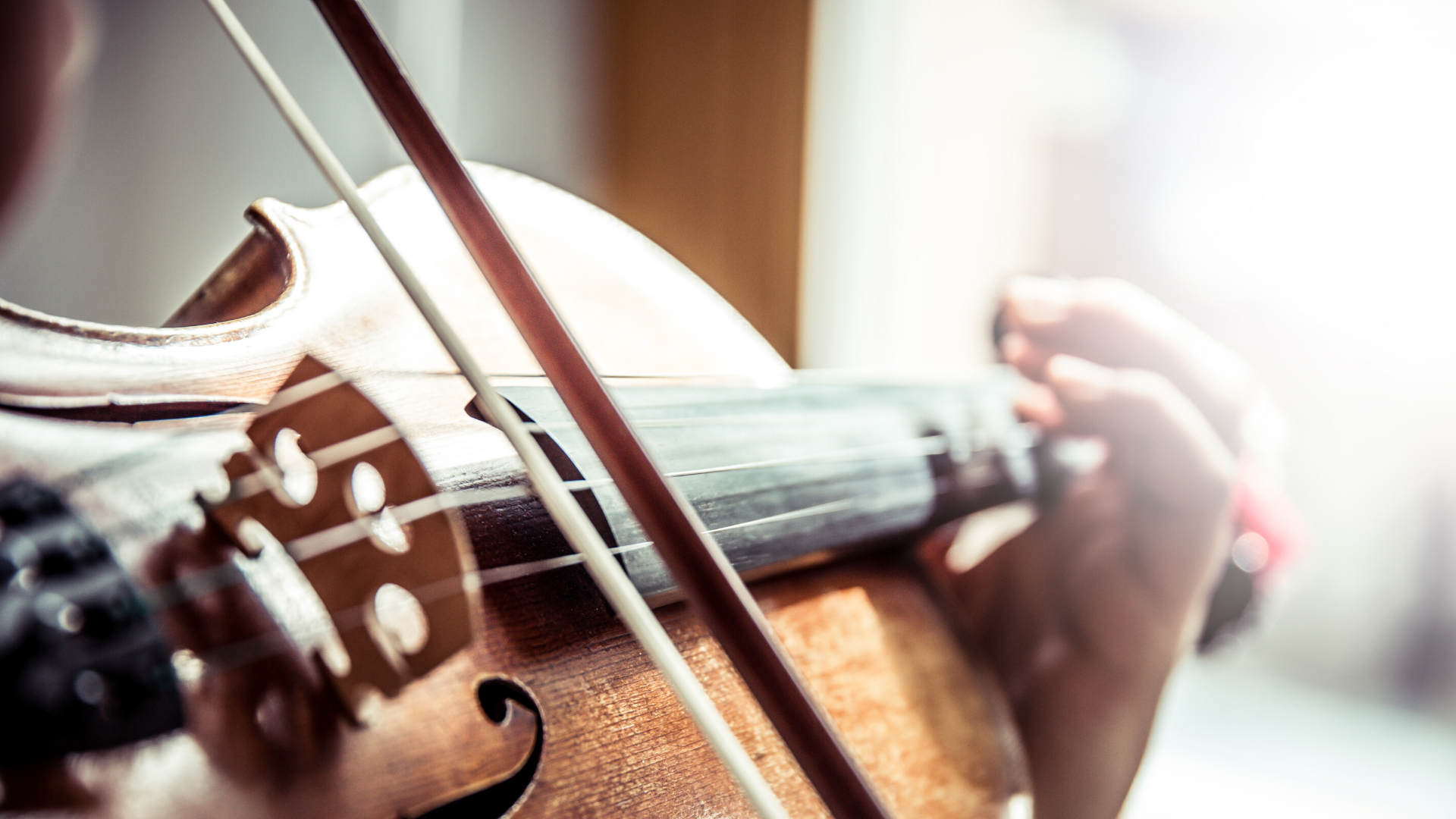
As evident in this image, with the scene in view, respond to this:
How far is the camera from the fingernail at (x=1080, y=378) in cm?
56

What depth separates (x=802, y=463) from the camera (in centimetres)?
40

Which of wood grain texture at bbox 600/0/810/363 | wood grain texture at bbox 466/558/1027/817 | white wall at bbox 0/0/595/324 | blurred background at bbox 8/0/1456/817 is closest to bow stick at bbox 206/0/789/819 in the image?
wood grain texture at bbox 466/558/1027/817

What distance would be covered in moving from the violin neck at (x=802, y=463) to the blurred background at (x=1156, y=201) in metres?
0.96

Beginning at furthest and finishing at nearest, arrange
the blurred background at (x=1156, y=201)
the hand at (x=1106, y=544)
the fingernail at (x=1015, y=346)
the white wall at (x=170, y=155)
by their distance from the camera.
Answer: the blurred background at (x=1156, y=201), the white wall at (x=170, y=155), the fingernail at (x=1015, y=346), the hand at (x=1106, y=544)

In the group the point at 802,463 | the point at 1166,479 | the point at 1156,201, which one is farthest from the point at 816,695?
the point at 1156,201

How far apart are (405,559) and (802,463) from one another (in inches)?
8.6

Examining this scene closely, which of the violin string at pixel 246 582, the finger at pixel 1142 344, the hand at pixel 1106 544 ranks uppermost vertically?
the violin string at pixel 246 582

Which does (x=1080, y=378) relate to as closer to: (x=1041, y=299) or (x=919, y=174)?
(x=1041, y=299)

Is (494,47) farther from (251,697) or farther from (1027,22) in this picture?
(251,697)

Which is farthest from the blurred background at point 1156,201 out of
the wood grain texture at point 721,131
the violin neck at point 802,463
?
the violin neck at point 802,463

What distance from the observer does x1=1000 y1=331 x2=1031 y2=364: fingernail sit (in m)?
0.63

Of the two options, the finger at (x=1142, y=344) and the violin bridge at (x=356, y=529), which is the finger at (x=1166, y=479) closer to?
the finger at (x=1142, y=344)

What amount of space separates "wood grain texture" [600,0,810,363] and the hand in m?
0.87

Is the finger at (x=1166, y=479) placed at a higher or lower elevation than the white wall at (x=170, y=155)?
lower
